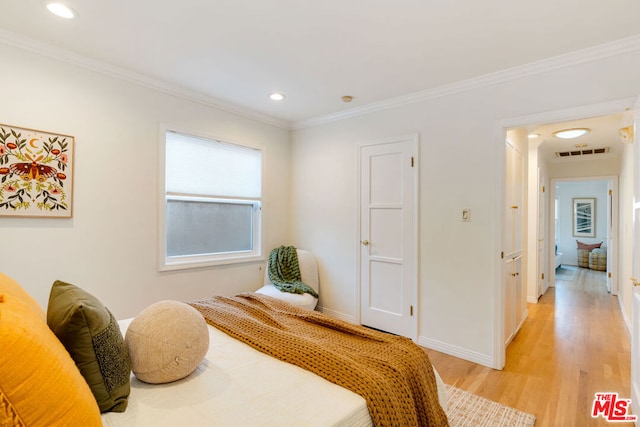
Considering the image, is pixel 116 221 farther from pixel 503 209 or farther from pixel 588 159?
pixel 588 159

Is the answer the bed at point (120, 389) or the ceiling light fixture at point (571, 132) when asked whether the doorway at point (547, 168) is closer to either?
the ceiling light fixture at point (571, 132)

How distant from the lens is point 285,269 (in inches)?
150

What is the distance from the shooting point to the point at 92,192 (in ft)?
8.51

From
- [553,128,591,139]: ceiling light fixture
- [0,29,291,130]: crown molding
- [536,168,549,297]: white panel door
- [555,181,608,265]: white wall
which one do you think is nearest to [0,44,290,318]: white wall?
[0,29,291,130]: crown molding

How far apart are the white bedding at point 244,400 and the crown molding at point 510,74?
2.71m

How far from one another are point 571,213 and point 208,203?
382 inches

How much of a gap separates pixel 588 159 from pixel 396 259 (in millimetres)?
4741

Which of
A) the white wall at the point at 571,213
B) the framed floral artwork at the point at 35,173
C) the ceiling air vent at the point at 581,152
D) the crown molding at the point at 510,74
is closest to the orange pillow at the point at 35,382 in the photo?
the framed floral artwork at the point at 35,173

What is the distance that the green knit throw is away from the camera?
3.64 meters

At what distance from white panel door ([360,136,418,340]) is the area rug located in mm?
980

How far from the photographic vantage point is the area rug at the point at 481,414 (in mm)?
1982

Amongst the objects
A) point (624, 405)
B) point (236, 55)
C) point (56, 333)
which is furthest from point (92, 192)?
point (624, 405)

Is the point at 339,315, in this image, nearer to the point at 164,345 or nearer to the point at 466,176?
the point at 466,176

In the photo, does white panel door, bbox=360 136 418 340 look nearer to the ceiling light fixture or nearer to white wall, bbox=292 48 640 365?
white wall, bbox=292 48 640 365
